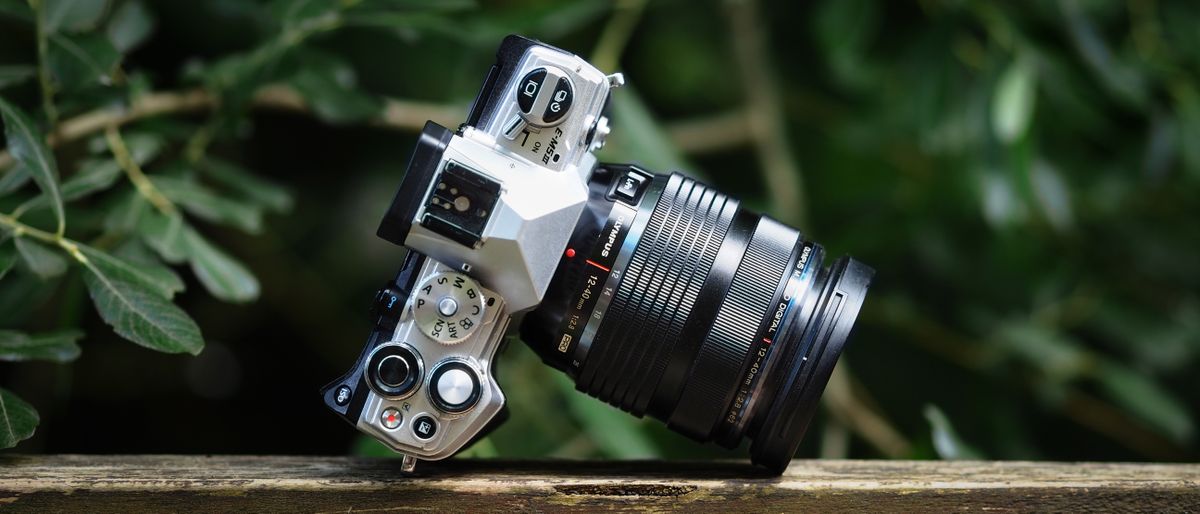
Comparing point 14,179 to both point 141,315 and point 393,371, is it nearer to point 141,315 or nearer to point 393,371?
point 141,315

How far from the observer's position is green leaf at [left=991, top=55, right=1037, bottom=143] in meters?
0.98

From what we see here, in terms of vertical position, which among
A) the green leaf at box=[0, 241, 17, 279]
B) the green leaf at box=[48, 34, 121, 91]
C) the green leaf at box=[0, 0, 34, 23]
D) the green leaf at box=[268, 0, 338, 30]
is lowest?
the green leaf at box=[0, 241, 17, 279]

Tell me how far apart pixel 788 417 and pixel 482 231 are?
0.24 meters

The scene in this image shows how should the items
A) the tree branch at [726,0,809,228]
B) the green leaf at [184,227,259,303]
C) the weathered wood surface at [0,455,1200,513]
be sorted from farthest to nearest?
the tree branch at [726,0,809,228] → the green leaf at [184,227,259,303] → the weathered wood surface at [0,455,1200,513]

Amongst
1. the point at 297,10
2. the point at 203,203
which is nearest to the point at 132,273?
the point at 203,203

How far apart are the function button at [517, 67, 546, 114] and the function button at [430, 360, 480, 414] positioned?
0.18m

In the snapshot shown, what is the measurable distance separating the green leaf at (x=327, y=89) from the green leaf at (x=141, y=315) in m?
0.28

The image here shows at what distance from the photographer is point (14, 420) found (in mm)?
617

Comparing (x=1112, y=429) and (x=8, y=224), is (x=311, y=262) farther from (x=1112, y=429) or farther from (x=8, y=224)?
(x=1112, y=429)

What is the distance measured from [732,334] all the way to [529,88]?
22 centimetres

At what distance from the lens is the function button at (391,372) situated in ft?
2.10

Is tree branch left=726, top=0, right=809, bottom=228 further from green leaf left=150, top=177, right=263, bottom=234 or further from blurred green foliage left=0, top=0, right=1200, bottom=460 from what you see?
green leaf left=150, top=177, right=263, bottom=234

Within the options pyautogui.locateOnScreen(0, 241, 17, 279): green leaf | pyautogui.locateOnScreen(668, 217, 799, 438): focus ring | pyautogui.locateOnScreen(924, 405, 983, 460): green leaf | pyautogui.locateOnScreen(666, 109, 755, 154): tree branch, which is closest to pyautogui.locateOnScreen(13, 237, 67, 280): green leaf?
pyautogui.locateOnScreen(0, 241, 17, 279): green leaf

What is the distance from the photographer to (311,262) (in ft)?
4.76
